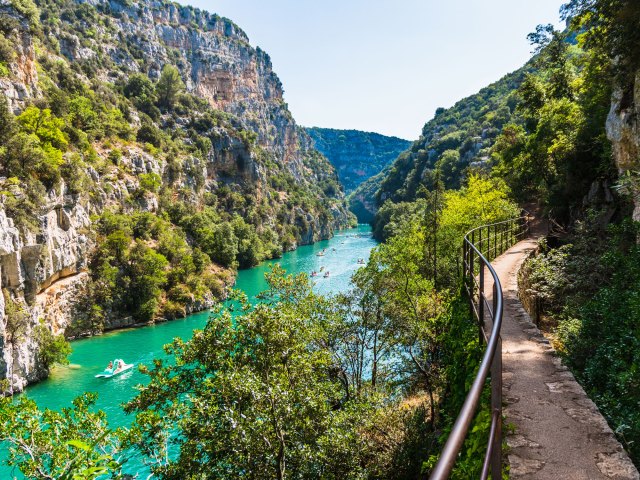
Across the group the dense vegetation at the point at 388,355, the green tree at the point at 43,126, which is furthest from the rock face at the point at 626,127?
the green tree at the point at 43,126

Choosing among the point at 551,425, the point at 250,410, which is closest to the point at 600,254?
the point at 551,425

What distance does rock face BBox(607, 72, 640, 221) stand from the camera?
10094 mm

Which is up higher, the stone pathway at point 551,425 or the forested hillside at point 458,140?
the forested hillside at point 458,140

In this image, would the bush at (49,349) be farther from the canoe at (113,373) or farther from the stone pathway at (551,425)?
the stone pathway at (551,425)

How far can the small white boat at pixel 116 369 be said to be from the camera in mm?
24822

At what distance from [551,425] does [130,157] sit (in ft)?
182

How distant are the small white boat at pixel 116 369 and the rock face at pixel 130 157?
374cm

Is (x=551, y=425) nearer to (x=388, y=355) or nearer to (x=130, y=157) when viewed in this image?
(x=388, y=355)

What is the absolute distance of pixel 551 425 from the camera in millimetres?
4227

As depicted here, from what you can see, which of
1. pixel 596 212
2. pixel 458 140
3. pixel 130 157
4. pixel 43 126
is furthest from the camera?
pixel 458 140

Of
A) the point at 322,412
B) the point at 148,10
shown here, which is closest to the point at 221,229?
the point at 322,412

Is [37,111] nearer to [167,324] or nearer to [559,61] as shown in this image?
[167,324]

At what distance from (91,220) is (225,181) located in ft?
151

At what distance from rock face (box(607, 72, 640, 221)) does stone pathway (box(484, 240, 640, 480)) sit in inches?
265
